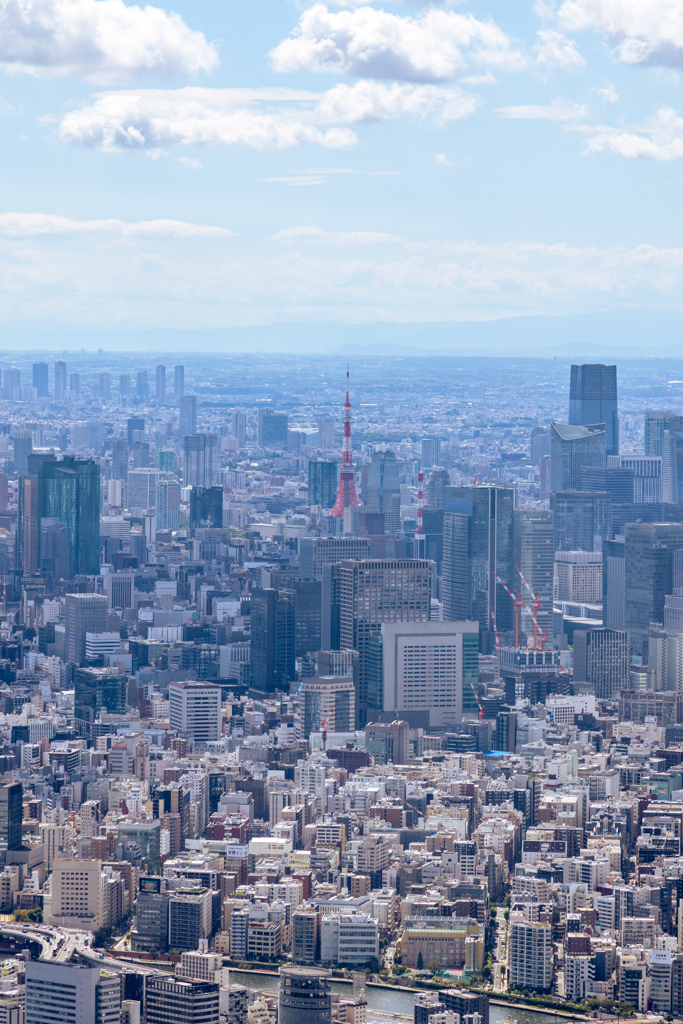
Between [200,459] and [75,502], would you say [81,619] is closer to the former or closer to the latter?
[75,502]

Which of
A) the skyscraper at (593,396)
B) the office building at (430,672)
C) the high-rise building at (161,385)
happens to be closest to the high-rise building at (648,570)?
the office building at (430,672)

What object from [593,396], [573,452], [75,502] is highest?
[593,396]

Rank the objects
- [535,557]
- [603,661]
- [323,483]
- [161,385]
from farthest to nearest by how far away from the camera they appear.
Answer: [161,385] → [323,483] → [535,557] → [603,661]

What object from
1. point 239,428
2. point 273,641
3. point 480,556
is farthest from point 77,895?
point 239,428

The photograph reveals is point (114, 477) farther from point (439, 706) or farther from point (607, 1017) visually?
point (607, 1017)

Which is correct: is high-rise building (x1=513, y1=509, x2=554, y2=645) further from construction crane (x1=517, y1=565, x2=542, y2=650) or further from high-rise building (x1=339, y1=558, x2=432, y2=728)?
high-rise building (x1=339, y1=558, x2=432, y2=728)

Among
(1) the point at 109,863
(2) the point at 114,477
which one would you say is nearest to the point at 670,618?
(1) the point at 109,863
